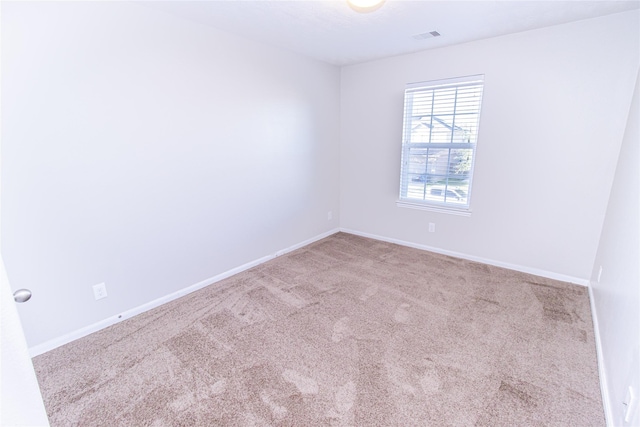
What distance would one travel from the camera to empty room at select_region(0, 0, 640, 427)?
170cm

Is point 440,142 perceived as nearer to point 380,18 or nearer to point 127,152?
point 380,18

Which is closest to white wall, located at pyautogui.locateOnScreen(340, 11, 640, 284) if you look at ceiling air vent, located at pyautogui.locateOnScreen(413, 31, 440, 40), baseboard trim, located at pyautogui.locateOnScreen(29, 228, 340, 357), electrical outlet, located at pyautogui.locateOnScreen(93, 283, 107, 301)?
ceiling air vent, located at pyautogui.locateOnScreen(413, 31, 440, 40)

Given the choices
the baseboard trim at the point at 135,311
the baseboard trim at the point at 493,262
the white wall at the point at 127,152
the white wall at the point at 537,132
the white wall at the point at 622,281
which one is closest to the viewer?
the white wall at the point at 622,281

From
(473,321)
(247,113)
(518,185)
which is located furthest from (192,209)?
(518,185)

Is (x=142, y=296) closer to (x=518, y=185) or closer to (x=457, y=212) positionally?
(x=457, y=212)

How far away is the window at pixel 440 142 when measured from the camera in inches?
125

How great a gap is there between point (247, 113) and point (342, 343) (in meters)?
2.32

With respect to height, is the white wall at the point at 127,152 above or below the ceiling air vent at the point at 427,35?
below

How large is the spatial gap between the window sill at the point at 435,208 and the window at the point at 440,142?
0.01 metres

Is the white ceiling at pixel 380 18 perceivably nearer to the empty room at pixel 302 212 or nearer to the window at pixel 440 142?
the empty room at pixel 302 212

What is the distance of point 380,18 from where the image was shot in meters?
2.39

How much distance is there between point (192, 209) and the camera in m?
2.69

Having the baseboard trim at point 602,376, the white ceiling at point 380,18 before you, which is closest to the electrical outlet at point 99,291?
the white ceiling at point 380,18

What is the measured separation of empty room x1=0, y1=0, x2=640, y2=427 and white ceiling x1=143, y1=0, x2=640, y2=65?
1.2 inches
